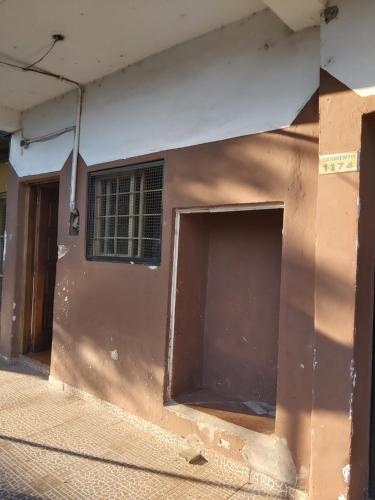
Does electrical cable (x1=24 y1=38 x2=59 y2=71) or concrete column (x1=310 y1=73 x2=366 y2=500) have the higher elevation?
electrical cable (x1=24 y1=38 x2=59 y2=71)

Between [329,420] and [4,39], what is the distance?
13.6 ft

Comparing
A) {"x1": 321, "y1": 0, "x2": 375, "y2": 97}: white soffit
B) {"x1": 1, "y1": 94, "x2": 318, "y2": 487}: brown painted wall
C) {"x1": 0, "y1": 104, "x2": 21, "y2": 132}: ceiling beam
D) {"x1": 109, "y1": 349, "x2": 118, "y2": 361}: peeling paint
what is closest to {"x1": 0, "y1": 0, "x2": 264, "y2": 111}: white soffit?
{"x1": 321, "y1": 0, "x2": 375, "y2": 97}: white soffit

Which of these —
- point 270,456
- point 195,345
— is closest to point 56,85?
point 195,345

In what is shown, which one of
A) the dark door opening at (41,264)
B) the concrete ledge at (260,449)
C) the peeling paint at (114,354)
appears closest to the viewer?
the concrete ledge at (260,449)

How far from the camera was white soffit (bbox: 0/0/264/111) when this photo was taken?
3.17m

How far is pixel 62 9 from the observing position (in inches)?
129

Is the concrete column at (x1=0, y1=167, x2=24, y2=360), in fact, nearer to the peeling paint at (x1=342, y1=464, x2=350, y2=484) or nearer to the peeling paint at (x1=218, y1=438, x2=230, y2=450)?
the peeling paint at (x1=218, y1=438, x2=230, y2=450)

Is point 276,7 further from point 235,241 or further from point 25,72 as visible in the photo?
point 25,72

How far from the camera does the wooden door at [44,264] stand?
5.91m

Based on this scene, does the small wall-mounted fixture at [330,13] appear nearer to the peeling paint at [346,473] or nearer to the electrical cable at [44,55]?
the electrical cable at [44,55]

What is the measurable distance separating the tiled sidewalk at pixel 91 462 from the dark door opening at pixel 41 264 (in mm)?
1760

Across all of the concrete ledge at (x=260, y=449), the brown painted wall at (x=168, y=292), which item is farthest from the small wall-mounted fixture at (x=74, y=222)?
the concrete ledge at (x=260, y=449)

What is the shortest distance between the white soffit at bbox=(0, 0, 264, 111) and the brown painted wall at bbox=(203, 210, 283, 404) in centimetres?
165

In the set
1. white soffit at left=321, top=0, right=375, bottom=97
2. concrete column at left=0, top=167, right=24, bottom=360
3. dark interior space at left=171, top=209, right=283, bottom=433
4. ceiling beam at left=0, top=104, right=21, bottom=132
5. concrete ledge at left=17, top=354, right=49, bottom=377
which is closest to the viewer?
white soffit at left=321, top=0, right=375, bottom=97
